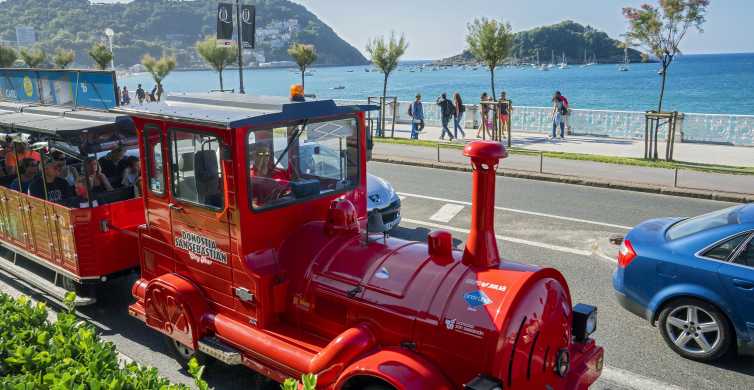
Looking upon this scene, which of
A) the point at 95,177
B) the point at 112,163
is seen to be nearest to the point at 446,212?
the point at 112,163

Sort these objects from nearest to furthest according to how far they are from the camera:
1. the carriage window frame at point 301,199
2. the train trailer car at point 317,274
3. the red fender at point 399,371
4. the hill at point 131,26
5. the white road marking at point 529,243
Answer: the red fender at point 399,371
the train trailer car at point 317,274
the carriage window frame at point 301,199
the white road marking at point 529,243
the hill at point 131,26

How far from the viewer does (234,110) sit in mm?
5688

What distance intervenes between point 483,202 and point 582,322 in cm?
142

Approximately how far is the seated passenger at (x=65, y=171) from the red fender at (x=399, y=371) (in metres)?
5.65

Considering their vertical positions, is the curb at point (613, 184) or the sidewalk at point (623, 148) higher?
the sidewalk at point (623, 148)

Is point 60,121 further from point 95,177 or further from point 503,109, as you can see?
point 503,109

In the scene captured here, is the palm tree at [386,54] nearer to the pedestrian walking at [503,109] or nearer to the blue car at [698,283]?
the pedestrian walking at [503,109]

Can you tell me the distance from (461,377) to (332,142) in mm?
2559

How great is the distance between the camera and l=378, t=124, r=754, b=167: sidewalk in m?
18.3

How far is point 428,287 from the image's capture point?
188 inches

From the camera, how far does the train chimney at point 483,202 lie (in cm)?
453

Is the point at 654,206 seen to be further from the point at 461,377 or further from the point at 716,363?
the point at 461,377

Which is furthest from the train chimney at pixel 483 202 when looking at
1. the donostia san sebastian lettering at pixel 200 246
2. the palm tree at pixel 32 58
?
the palm tree at pixel 32 58

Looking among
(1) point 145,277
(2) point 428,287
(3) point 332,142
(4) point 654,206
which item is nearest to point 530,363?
(2) point 428,287
